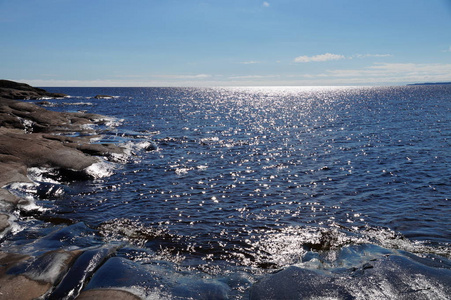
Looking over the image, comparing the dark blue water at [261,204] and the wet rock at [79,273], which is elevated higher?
the wet rock at [79,273]

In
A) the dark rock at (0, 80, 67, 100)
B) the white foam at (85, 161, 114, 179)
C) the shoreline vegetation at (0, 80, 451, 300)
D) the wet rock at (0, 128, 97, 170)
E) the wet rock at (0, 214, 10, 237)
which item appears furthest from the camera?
the dark rock at (0, 80, 67, 100)

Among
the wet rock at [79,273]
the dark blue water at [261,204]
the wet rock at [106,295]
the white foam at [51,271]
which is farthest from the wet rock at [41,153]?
the wet rock at [106,295]

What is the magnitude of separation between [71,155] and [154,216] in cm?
1104

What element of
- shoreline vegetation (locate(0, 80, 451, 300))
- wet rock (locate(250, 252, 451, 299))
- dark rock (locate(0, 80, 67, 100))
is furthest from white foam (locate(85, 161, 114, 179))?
dark rock (locate(0, 80, 67, 100))

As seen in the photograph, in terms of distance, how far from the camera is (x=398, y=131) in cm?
4331

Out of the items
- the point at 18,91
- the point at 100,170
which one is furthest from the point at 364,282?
the point at 18,91

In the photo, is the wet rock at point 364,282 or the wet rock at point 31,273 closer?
the wet rock at point 31,273

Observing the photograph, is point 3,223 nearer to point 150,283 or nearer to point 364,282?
point 150,283

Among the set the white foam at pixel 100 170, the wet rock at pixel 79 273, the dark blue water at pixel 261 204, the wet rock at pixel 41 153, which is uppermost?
the wet rock at pixel 41 153

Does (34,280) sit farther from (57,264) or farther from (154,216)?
(154,216)

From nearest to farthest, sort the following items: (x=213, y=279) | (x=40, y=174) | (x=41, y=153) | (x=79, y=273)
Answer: (x=79, y=273)
(x=213, y=279)
(x=40, y=174)
(x=41, y=153)


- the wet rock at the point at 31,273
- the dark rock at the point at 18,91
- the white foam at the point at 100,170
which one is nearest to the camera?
the wet rock at the point at 31,273

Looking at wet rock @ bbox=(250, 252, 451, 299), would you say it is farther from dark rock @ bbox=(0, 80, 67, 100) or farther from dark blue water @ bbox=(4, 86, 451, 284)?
dark rock @ bbox=(0, 80, 67, 100)

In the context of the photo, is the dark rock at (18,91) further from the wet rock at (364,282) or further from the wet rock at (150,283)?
the wet rock at (364,282)
